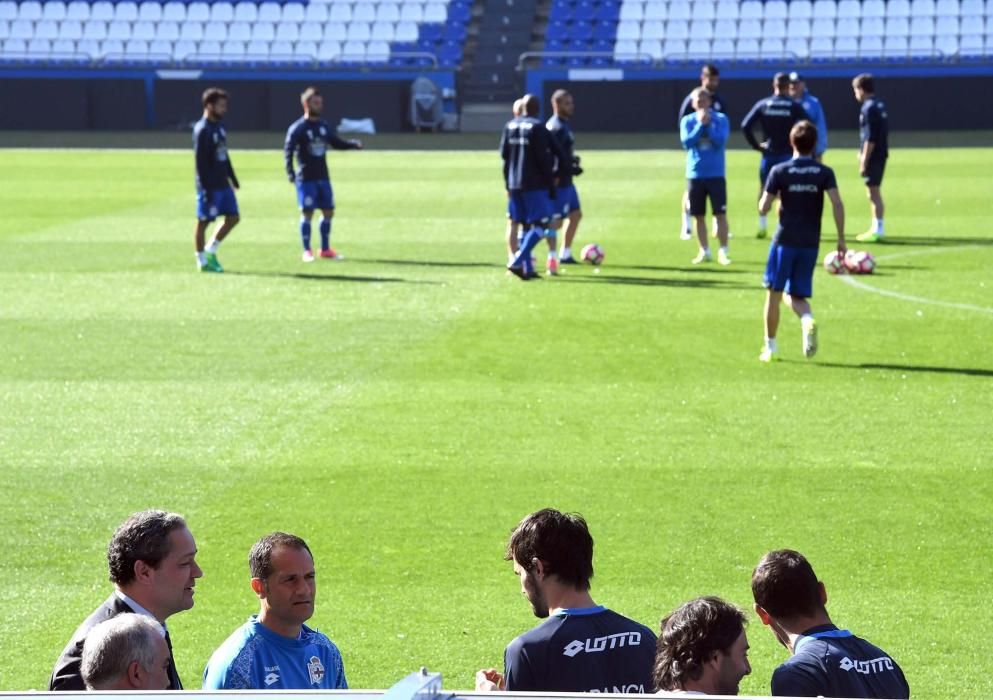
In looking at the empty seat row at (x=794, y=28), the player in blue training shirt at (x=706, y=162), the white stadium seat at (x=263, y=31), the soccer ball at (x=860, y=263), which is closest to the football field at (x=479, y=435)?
the soccer ball at (x=860, y=263)

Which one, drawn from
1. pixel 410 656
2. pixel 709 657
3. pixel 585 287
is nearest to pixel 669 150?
pixel 585 287

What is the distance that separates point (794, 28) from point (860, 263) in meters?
27.6

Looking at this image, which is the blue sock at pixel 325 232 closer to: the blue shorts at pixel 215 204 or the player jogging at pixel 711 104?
the blue shorts at pixel 215 204

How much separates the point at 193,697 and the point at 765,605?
9.07ft

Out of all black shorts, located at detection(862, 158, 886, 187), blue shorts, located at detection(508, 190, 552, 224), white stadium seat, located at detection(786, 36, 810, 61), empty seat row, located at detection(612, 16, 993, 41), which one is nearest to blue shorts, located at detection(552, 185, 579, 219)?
blue shorts, located at detection(508, 190, 552, 224)

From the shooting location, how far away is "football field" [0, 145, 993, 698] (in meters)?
7.56

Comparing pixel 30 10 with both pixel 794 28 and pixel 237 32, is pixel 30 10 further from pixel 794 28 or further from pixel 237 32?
pixel 794 28

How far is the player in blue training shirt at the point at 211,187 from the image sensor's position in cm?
1844

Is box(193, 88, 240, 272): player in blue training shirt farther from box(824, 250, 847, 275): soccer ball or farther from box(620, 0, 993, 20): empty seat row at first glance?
box(620, 0, 993, 20): empty seat row

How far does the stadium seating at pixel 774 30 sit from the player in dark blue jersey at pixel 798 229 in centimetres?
2938

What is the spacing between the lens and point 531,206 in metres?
17.8

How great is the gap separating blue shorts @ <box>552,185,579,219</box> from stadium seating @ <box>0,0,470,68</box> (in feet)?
84.1

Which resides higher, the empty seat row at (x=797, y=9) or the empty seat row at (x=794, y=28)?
the empty seat row at (x=797, y=9)

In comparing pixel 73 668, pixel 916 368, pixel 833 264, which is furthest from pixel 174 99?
pixel 73 668
